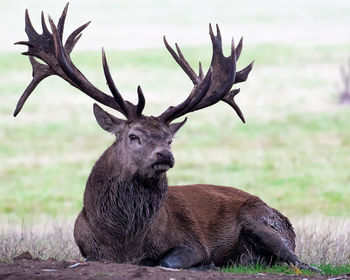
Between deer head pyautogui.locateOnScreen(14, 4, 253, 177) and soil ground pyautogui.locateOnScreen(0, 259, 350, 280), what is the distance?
0.96 meters

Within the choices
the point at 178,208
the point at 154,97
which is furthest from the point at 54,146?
the point at 178,208

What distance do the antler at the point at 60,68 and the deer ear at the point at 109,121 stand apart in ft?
0.32

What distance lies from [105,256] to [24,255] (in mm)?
794

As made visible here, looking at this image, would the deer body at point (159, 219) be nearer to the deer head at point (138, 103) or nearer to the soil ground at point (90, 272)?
the deer head at point (138, 103)

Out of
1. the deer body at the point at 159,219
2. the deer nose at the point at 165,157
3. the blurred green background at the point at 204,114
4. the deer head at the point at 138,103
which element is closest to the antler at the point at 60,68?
the deer head at the point at 138,103

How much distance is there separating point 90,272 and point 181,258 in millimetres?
1973

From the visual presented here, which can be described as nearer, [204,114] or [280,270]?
[280,270]

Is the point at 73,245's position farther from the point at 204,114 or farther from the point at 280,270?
the point at 204,114

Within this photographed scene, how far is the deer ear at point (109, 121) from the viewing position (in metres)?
8.62

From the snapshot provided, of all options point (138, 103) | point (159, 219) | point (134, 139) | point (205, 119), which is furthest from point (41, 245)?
point (205, 119)

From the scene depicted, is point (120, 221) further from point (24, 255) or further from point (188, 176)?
point (188, 176)

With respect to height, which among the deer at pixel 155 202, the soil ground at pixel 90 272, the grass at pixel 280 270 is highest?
the deer at pixel 155 202

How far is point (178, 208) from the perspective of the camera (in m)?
9.41

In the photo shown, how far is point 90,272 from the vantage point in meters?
7.10
